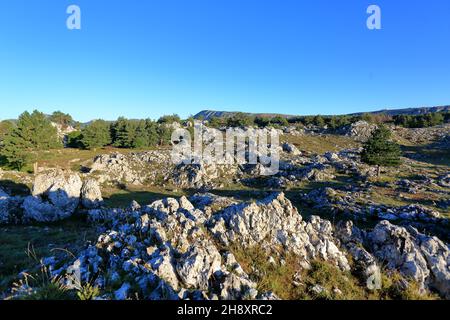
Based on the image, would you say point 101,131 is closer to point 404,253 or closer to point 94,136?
point 94,136

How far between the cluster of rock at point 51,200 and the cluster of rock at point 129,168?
51.7ft

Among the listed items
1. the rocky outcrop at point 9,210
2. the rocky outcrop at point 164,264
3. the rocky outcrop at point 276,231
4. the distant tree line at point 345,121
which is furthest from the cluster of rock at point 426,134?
the rocky outcrop at point 9,210

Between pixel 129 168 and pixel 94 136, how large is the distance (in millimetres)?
25581

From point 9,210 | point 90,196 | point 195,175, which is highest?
point 195,175

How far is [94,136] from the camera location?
67625 mm

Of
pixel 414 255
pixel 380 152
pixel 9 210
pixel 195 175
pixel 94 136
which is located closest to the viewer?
pixel 414 255

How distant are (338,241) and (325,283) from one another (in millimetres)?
3010

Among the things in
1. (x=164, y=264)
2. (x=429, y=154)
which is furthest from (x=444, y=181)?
(x=164, y=264)

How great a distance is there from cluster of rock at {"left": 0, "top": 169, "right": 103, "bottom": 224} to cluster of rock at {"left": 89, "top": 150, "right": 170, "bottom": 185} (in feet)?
51.7

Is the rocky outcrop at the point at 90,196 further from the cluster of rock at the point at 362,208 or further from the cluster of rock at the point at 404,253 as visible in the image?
the cluster of rock at the point at 404,253

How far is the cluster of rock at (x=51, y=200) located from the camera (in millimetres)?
23531

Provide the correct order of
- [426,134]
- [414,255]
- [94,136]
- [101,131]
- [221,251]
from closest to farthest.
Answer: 1. [221,251]
2. [414,255]
3. [94,136]
4. [101,131]
5. [426,134]
